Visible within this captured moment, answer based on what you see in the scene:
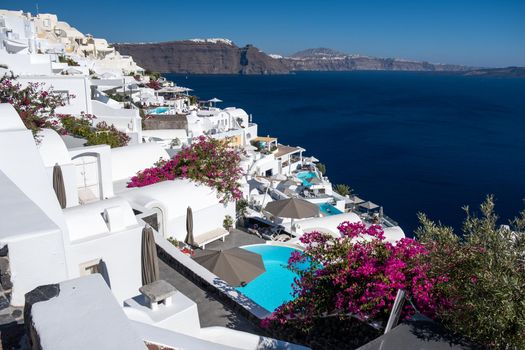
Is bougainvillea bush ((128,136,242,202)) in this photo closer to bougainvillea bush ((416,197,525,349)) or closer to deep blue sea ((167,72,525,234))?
bougainvillea bush ((416,197,525,349))

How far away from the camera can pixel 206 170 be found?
52.5 feet

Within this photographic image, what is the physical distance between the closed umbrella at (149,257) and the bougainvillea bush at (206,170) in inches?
244

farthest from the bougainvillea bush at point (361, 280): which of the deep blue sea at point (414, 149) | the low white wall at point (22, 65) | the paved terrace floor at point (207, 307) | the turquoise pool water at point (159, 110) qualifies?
the deep blue sea at point (414, 149)

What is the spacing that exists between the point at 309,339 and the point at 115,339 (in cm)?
571

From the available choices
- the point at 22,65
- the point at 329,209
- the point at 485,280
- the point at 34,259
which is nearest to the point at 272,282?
the point at 34,259

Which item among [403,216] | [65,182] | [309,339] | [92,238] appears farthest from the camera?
[403,216]

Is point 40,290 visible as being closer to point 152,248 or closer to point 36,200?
point 36,200

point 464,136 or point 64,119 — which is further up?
point 64,119

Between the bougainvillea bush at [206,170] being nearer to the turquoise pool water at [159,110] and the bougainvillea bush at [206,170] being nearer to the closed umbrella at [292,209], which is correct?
the closed umbrella at [292,209]

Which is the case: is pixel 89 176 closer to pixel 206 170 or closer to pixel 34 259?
pixel 206 170

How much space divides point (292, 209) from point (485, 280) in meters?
15.8

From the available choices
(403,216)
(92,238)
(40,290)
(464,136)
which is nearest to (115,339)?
(40,290)

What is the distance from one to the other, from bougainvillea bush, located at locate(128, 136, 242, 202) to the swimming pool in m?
2.46

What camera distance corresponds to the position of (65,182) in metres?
12.2
